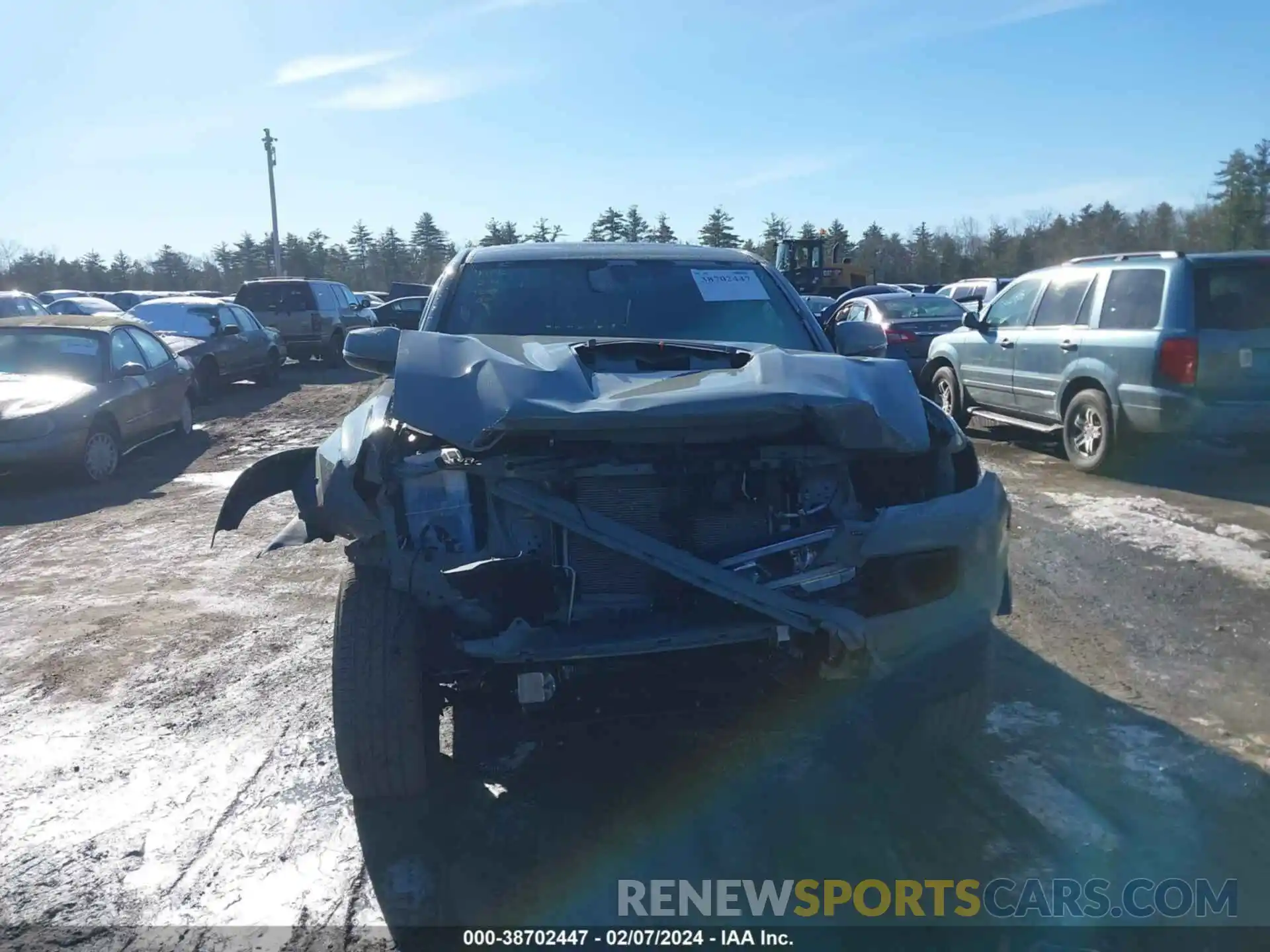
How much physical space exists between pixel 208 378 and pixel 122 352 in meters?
5.50

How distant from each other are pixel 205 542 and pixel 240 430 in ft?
19.9

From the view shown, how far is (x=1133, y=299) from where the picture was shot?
8.86m

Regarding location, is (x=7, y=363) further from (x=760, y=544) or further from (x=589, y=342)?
(x=760, y=544)

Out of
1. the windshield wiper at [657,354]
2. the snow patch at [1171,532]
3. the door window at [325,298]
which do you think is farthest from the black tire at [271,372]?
the windshield wiper at [657,354]

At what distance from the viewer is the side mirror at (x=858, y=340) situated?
4996 mm

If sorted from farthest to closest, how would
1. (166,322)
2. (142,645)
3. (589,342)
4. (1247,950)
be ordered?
(166,322) → (142,645) → (589,342) → (1247,950)

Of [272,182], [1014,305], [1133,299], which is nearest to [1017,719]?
[1133,299]

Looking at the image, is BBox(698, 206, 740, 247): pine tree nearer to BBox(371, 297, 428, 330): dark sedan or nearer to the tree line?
the tree line

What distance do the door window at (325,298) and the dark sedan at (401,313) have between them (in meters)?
16.3

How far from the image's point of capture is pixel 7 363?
1014 centimetres

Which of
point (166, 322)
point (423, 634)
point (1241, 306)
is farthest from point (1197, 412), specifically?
point (166, 322)

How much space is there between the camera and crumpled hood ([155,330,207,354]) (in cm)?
1591

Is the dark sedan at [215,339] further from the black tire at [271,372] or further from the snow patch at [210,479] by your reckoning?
the snow patch at [210,479]

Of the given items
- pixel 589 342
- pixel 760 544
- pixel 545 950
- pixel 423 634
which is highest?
pixel 589 342
